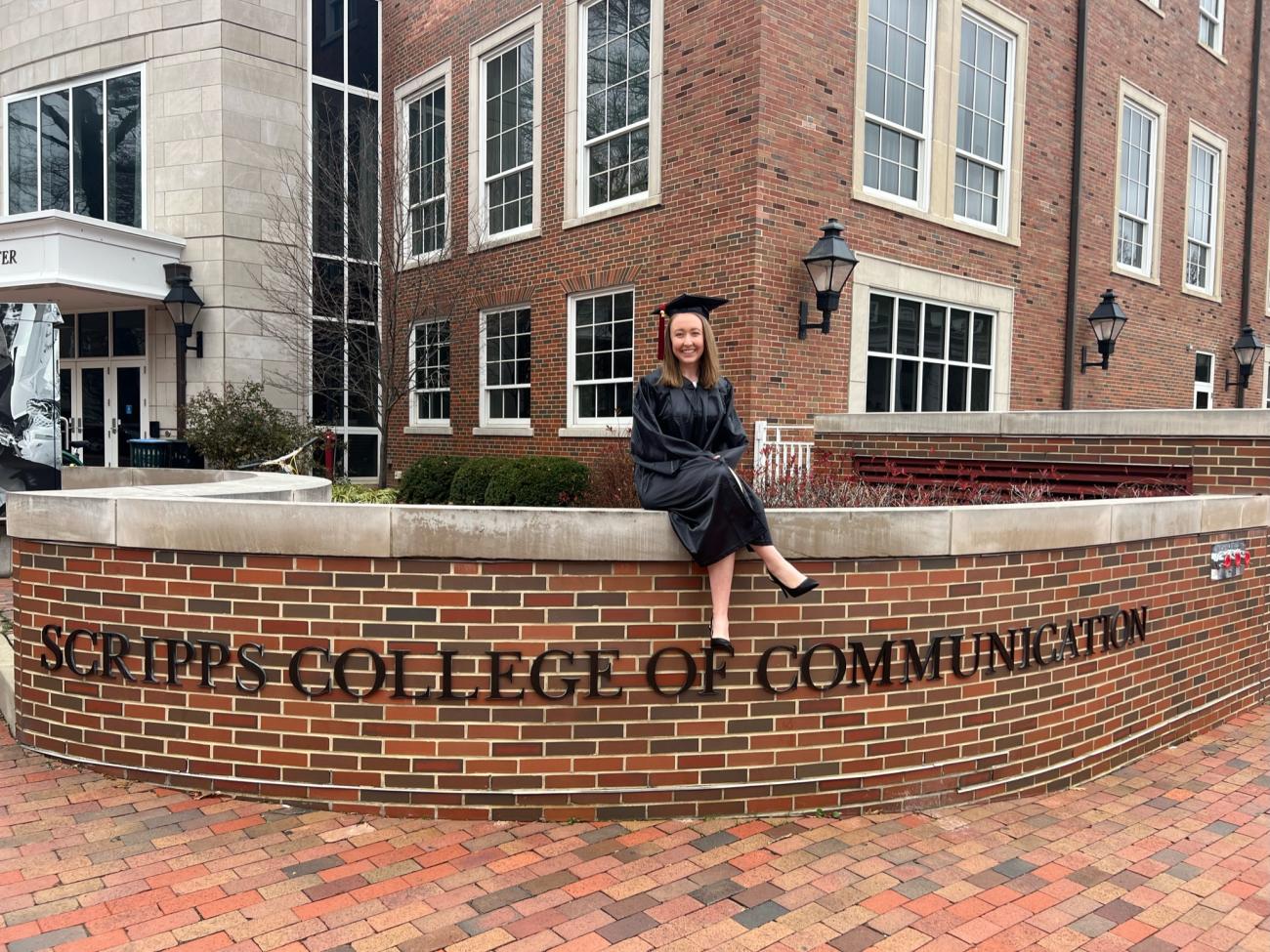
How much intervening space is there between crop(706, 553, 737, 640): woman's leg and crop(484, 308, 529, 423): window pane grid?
990 centimetres

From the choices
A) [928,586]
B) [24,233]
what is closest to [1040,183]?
[928,586]

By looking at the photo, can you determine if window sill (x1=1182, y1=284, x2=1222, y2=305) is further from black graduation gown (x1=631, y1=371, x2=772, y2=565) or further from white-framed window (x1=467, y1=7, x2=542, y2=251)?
black graduation gown (x1=631, y1=371, x2=772, y2=565)

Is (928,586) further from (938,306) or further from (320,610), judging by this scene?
(938,306)

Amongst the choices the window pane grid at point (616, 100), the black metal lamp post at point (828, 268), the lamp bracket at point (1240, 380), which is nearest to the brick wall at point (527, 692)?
the black metal lamp post at point (828, 268)

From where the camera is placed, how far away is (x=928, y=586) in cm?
396

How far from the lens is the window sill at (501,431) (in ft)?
42.5

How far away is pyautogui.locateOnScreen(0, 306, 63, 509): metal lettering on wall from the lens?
855 cm

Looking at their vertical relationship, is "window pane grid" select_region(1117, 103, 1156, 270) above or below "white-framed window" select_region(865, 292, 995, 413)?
above

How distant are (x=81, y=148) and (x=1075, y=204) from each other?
668 inches

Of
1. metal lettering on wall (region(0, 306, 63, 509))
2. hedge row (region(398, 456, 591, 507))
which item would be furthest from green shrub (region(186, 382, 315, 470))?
metal lettering on wall (region(0, 306, 63, 509))

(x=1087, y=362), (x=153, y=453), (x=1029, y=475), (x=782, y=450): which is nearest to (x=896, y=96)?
(x=782, y=450)

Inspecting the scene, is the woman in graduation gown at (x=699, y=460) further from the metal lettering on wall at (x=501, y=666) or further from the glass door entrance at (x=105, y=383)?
the glass door entrance at (x=105, y=383)

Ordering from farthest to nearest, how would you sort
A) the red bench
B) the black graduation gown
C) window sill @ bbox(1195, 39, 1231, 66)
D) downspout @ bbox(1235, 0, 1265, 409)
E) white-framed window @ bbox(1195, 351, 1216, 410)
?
downspout @ bbox(1235, 0, 1265, 409), white-framed window @ bbox(1195, 351, 1216, 410), window sill @ bbox(1195, 39, 1231, 66), the red bench, the black graduation gown

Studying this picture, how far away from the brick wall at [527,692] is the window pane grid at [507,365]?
9.38 metres
